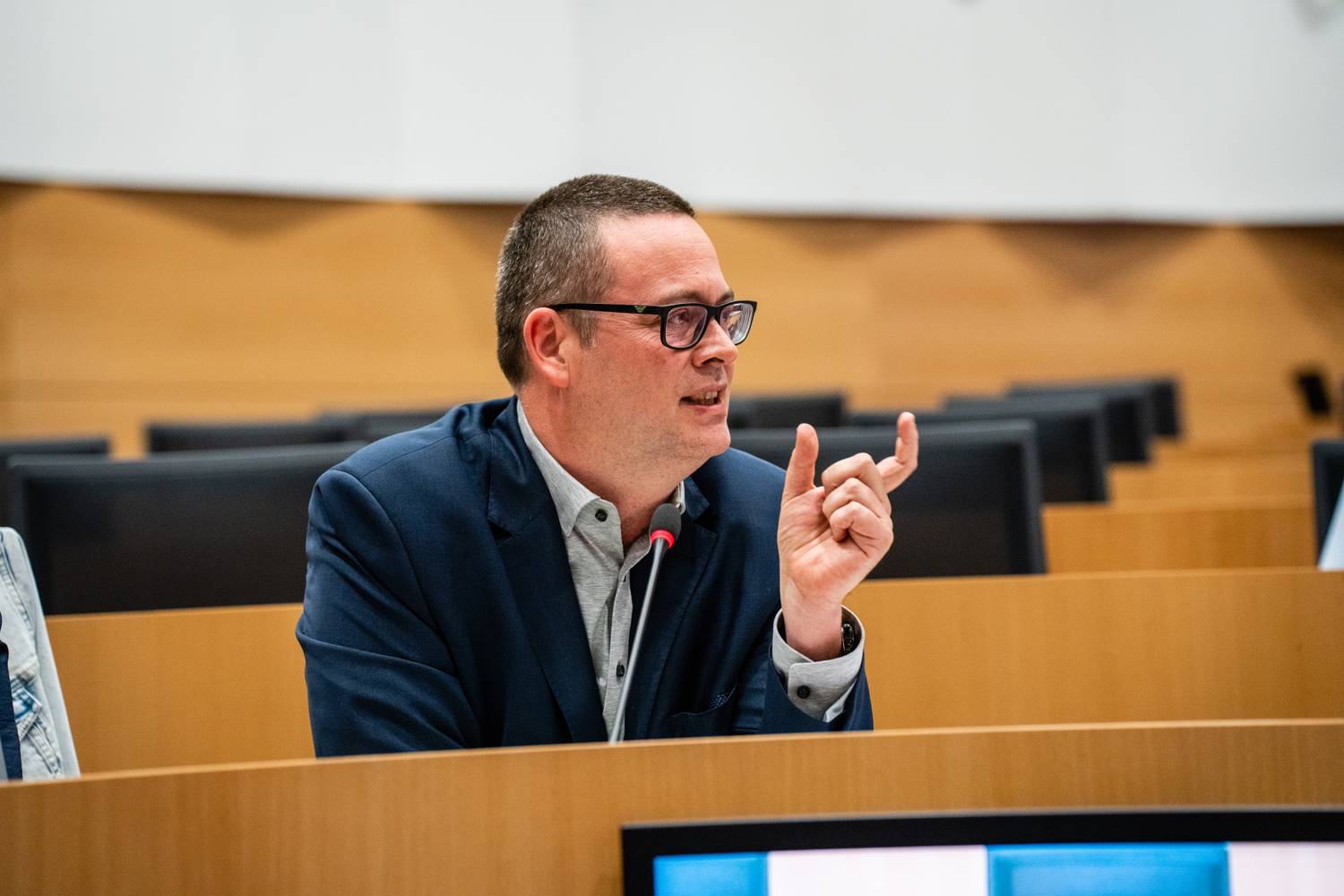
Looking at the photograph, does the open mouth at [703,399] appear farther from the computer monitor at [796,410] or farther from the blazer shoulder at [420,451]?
the computer monitor at [796,410]

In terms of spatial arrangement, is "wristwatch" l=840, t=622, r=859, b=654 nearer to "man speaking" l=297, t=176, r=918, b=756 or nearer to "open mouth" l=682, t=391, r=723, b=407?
"man speaking" l=297, t=176, r=918, b=756

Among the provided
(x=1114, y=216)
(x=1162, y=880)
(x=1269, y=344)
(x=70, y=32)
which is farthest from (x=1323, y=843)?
(x=1269, y=344)

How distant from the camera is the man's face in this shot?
1.47 m

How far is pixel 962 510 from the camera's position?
6.48 feet

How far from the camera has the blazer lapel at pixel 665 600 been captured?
1.41 metres

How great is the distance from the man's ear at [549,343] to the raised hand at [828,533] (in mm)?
330

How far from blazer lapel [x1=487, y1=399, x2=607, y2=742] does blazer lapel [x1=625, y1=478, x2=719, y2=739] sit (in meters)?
0.05

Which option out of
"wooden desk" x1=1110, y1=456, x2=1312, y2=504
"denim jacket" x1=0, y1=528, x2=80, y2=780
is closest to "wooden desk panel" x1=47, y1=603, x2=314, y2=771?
"denim jacket" x1=0, y1=528, x2=80, y2=780

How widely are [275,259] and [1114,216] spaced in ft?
13.7

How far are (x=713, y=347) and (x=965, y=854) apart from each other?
786mm

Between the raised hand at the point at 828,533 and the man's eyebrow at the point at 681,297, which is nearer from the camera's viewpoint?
the raised hand at the point at 828,533

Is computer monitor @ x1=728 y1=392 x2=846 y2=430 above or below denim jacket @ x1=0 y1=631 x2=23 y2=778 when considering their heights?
above

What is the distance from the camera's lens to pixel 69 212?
5000 millimetres

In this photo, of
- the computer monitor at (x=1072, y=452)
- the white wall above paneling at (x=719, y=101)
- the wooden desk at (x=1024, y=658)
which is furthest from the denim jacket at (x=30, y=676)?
the white wall above paneling at (x=719, y=101)
